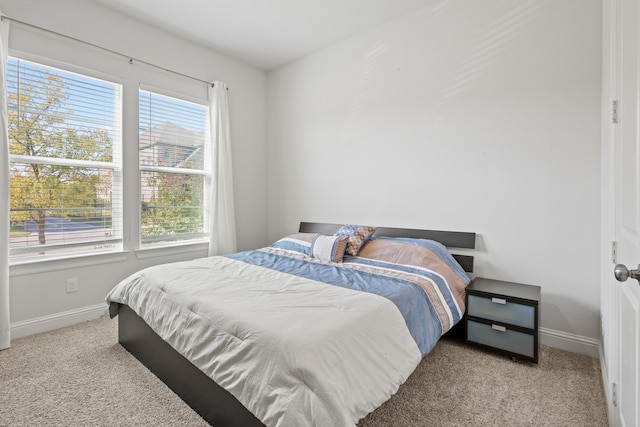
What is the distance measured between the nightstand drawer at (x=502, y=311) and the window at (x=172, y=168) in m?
2.91

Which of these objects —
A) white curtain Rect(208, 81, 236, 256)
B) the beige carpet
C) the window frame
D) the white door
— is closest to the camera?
the white door

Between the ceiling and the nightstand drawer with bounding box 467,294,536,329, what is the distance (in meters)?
2.57

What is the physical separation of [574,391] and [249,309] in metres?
1.89

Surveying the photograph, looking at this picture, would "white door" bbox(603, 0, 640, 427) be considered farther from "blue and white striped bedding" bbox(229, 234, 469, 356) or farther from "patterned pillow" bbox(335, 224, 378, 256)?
"patterned pillow" bbox(335, 224, 378, 256)

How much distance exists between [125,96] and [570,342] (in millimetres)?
4266

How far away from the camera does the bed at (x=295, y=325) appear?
1190 millimetres

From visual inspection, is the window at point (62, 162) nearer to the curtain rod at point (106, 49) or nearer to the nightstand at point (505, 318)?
the curtain rod at point (106, 49)

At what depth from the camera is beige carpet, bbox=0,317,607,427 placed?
1.59 m

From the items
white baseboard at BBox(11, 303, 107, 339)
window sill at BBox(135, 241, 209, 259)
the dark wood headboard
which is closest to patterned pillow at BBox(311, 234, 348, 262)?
the dark wood headboard

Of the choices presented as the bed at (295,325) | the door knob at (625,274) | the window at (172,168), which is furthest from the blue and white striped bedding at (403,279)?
the window at (172,168)

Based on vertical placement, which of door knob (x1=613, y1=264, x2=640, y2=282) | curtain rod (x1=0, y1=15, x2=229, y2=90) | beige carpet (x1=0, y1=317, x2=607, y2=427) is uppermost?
curtain rod (x1=0, y1=15, x2=229, y2=90)

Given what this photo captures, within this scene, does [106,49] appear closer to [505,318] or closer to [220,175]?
[220,175]

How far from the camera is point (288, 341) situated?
125 cm

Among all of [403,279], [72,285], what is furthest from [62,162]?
[403,279]
